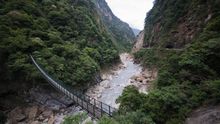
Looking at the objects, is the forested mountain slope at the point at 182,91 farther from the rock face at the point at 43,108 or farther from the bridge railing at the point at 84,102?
the rock face at the point at 43,108

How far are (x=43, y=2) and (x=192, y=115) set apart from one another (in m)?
31.6

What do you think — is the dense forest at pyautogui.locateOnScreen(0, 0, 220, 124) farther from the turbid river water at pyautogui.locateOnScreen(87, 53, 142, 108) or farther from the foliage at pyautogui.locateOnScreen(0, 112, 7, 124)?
the turbid river water at pyautogui.locateOnScreen(87, 53, 142, 108)

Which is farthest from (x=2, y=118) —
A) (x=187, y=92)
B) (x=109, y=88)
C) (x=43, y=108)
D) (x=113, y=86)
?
(x=187, y=92)

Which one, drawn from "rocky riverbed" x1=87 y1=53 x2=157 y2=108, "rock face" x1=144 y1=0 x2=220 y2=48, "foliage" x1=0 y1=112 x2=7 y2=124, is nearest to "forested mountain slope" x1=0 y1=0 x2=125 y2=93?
"rocky riverbed" x1=87 y1=53 x2=157 y2=108

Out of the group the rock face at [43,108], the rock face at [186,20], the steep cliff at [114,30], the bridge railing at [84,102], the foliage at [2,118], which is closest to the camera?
the bridge railing at [84,102]

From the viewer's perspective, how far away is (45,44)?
26.6 m

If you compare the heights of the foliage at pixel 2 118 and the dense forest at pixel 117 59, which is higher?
the dense forest at pixel 117 59

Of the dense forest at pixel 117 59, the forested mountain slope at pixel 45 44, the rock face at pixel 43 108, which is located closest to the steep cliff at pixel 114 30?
the forested mountain slope at pixel 45 44

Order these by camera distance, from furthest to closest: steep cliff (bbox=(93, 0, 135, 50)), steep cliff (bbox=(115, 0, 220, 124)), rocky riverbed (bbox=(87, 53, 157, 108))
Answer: steep cliff (bbox=(93, 0, 135, 50)), rocky riverbed (bbox=(87, 53, 157, 108)), steep cliff (bbox=(115, 0, 220, 124))

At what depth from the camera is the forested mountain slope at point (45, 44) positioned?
74.7ft

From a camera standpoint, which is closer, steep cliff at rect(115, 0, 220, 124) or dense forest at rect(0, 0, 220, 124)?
steep cliff at rect(115, 0, 220, 124)

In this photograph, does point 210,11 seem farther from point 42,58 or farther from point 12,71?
point 12,71

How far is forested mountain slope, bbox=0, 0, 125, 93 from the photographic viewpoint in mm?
22781

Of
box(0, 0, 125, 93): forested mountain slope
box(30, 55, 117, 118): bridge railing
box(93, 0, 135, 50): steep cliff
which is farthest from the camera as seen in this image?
box(93, 0, 135, 50): steep cliff
